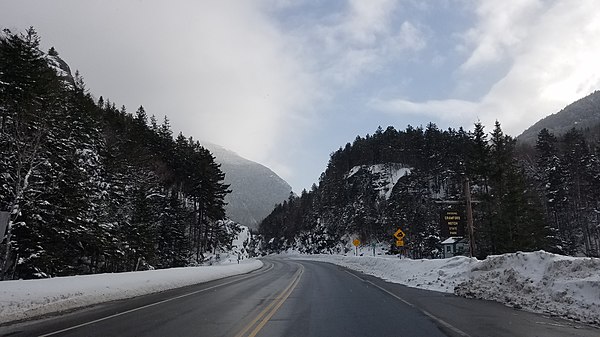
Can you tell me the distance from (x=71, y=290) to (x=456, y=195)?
258 ft

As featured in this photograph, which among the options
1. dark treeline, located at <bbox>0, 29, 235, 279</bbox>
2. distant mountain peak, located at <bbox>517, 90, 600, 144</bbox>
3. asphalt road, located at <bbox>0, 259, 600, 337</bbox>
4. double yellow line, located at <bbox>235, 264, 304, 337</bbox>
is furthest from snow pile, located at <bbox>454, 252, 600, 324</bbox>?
distant mountain peak, located at <bbox>517, 90, 600, 144</bbox>

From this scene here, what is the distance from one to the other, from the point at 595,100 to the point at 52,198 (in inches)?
9572

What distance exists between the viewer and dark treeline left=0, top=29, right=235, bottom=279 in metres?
22.1

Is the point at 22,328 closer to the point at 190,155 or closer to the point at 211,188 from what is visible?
the point at 211,188

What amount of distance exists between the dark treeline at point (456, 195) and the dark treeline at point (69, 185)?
976 inches

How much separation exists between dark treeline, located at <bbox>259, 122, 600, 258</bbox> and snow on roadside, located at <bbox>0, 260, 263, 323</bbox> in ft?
61.3

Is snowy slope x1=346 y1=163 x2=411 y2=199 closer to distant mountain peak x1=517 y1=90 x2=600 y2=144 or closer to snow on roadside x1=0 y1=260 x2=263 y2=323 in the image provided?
distant mountain peak x1=517 y1=90 x2=600 y2=144

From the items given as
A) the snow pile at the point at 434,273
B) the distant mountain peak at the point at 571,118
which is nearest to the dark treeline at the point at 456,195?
the snow pile at the point at 434,273

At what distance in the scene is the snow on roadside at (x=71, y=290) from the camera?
9.98 metres

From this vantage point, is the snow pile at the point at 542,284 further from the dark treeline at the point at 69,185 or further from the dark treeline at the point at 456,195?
the dark treeline at the point at 69,185

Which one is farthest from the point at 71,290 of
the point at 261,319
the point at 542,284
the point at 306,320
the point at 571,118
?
the point at 571,118

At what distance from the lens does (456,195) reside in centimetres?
8044

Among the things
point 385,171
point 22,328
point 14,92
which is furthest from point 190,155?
point 385,171

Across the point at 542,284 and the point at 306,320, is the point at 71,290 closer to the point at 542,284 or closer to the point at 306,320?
the point at 306,320
